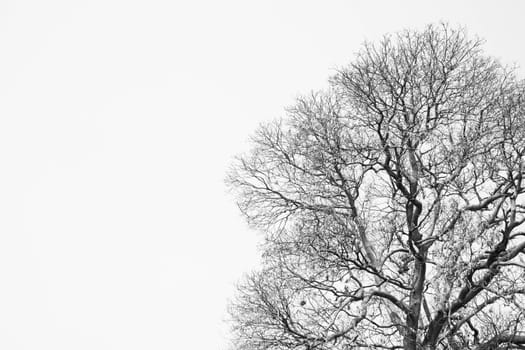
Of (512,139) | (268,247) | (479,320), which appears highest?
(512,139)

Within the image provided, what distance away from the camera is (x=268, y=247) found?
11867 millimetres

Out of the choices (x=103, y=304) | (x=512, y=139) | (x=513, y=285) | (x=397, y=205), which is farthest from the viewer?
(x=103, y=304)

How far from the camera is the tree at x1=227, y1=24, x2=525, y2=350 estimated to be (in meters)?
10.6

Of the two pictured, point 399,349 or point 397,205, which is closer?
point 399,349

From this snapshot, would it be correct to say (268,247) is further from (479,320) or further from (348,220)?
(479,320)

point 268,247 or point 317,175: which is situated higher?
point 317,175

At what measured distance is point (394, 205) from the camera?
12.4 meters

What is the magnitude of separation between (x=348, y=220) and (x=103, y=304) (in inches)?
4274

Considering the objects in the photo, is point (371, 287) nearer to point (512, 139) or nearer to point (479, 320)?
point (479, 320)

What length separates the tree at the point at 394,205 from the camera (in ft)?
34.8

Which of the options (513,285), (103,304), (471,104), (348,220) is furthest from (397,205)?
(103,304)


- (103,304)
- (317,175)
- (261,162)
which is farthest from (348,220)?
(103,304)

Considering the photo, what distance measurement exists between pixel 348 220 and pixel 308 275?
1.23m

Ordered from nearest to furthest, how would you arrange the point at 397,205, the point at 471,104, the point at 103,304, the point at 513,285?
1. the point at 513,285
2. the point at 471,104
3. the point at 397,205
4. the point at 103,304
